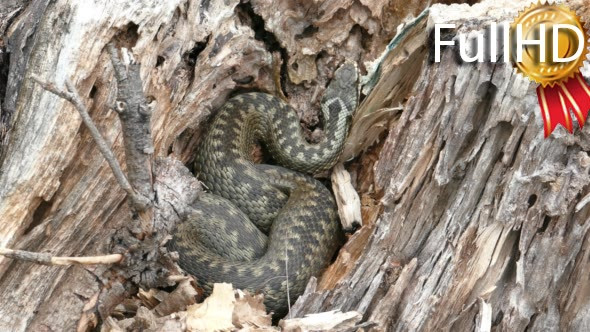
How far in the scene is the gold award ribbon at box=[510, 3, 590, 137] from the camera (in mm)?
3992

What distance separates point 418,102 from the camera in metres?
4.39

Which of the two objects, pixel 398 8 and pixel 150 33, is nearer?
pixel 150 33

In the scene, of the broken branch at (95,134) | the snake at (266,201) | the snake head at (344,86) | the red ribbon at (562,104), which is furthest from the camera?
the snake head at (344,86)

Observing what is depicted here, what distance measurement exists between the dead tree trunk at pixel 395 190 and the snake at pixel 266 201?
0.38 metres

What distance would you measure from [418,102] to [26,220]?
244 centimetres

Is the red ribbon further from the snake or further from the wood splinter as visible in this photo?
the wood splinter

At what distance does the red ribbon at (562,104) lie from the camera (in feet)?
13.1

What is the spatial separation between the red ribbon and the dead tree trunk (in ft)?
0.22

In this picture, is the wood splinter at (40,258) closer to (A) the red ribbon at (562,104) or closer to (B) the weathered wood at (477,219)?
(B) the weathered wood at (477,219)

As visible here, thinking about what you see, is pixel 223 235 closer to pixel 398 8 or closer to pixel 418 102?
pixel 418 102

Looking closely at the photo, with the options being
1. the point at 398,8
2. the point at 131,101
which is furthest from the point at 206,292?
the point at 398,8

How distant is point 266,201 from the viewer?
17.9 ft

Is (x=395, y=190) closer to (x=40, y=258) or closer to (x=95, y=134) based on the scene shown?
(x=95, y=134)

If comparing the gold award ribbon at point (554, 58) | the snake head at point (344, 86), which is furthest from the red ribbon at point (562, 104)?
the snake head at point (344, 86)
